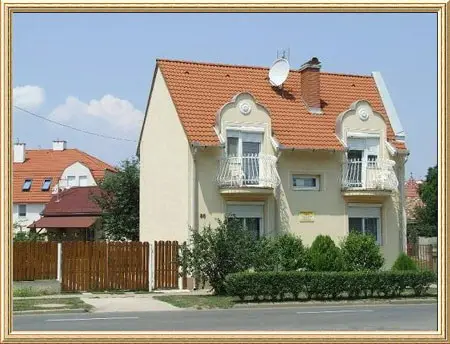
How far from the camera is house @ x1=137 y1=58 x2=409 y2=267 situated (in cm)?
2697

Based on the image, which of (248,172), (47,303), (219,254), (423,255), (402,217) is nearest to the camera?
(47,303)

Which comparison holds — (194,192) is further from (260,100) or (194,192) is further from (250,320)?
(250,320)

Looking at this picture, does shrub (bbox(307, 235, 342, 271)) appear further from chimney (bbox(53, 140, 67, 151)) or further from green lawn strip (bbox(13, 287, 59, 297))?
chimney (bbox(53, 140, 67, 151))

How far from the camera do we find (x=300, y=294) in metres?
23.2

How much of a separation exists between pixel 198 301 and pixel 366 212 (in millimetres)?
10401

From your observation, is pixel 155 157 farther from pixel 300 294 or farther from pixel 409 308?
pixel 409 308

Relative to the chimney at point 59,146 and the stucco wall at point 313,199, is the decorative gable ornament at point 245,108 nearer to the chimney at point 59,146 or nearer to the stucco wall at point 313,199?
the stucco wall at point 313,199

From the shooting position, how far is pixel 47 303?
21.6 m

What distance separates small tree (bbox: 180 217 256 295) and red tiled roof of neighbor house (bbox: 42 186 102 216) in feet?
72.1

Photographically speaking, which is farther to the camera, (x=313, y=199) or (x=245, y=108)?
(x=313, y=199)

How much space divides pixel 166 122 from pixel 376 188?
8.65 m

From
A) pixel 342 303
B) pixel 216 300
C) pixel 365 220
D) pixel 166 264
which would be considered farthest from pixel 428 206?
pixel 216 300

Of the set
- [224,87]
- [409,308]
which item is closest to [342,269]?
[409,308]

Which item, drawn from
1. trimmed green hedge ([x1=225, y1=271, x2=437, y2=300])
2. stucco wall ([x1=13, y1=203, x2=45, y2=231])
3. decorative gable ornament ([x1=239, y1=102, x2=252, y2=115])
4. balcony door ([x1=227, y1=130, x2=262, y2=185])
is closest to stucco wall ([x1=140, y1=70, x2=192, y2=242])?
balcony door ([x1=227, y1=130, x2=262, y2=185])
